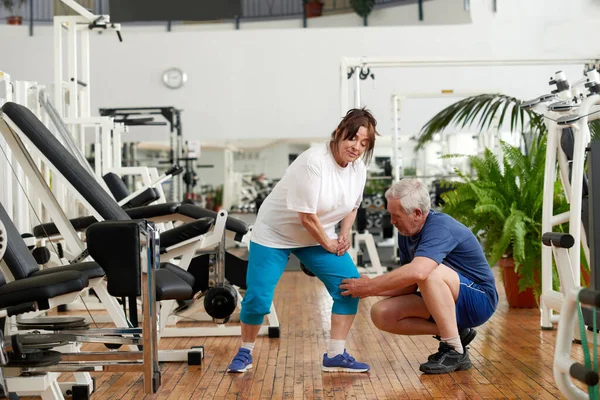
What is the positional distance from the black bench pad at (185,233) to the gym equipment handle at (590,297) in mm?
2027

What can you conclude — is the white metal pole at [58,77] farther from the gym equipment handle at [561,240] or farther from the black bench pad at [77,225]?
the gym equipment handle at [561,240]

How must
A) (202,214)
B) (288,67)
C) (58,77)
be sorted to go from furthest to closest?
(288,67) → (58,77) → (202,214)

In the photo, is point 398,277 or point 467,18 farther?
point 467,18

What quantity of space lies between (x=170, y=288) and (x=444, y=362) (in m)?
1.27

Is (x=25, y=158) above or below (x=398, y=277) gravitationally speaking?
above

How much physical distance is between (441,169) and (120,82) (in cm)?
455

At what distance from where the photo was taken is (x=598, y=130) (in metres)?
5.14

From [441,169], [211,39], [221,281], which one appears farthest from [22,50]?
[221,281]

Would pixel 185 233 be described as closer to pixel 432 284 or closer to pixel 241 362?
pixel 241 362

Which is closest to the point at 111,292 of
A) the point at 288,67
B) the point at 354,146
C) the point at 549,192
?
the point at 354,146

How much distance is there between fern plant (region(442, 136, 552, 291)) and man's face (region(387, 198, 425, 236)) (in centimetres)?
176

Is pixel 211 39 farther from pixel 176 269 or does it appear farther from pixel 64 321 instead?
pixel 64 321

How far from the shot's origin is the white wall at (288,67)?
1066 centimetres

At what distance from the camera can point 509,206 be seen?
5340 mm
